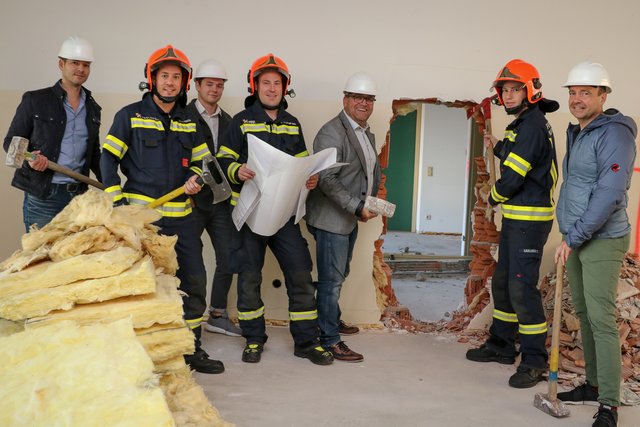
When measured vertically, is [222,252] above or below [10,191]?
below

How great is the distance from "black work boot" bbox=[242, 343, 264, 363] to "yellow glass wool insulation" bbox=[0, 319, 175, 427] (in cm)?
252

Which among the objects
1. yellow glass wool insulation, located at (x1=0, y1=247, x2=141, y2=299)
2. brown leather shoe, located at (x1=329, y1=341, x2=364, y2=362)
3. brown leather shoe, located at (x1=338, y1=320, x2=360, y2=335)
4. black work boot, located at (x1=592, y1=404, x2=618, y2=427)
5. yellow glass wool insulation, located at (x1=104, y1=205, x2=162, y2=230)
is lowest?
brown leather shoe, located at (x1=338, y1=320, x2=360, y2=335)

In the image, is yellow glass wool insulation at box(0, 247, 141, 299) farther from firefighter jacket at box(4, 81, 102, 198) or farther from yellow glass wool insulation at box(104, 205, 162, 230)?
firefighter jacket at box(4, 81, 102, 198)

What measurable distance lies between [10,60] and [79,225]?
137 inches

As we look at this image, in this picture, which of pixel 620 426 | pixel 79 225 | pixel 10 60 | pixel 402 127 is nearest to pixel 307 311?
pixel 620 426

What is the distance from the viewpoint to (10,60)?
4.99m

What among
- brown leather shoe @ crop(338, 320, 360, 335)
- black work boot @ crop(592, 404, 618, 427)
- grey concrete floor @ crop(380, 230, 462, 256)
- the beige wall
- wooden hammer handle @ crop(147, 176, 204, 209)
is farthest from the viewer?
grey concrete floor @ crop(380, 230, 462, 256)

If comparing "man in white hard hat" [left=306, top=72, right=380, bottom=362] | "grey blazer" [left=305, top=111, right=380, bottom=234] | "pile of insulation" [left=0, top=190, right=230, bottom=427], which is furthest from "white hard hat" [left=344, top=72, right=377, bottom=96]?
"pile of insulation" [left=0, top=190, right=230, bottom=427]

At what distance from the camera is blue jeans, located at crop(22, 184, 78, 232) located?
13.7ft

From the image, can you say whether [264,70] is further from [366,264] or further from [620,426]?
[620,426]

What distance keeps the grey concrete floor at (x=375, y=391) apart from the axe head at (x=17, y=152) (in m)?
1.76

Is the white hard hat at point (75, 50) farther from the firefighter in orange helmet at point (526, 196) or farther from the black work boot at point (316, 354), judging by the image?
the firefighter in orange helmet at point (526, 196)

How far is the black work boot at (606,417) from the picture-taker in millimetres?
3297

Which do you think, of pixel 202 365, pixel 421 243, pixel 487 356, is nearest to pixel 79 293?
pixel 202 365
